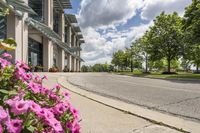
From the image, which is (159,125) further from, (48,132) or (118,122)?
(48,132)

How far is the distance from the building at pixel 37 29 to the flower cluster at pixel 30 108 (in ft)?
10.9

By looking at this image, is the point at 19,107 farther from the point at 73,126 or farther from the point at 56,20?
the point at 56,20

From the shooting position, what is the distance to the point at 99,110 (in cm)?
766

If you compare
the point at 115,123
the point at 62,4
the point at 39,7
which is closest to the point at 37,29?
the point at 39,7

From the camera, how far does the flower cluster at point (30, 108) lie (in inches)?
64.4

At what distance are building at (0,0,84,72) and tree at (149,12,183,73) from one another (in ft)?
57.9

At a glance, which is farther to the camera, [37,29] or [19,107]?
[37,29]

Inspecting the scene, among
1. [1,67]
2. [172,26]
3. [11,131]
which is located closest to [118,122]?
[1,67]

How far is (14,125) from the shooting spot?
1590 mm

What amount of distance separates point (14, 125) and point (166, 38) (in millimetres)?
51863

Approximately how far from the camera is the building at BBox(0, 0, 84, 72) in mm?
27297

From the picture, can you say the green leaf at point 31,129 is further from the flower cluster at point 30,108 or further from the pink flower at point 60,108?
the pink flower at point 60,108

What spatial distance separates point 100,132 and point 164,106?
4.67 meters

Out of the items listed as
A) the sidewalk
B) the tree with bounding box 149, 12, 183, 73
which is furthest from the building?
the tree with bounding box 149, 12, 183, 73
